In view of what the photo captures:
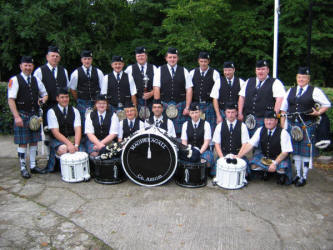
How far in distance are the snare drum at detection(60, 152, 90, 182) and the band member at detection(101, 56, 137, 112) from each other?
1.09 meters

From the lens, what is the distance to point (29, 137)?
470cm

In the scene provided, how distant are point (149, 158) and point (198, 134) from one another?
2.88 feet

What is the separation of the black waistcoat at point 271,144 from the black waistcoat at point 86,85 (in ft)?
8.76

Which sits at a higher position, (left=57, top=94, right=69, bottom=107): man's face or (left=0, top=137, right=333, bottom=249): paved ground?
(left=57, top=94, right=69, bottom=107): man's face

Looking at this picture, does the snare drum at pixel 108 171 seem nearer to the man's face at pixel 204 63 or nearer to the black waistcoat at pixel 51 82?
the black waistcoat at pixel 51 82

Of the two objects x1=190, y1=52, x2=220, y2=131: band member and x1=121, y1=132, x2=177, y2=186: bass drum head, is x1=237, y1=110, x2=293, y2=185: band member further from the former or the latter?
x1=190, y1=52, x2=220, y2=131: band member

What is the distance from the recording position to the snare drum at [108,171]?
14.3 ft

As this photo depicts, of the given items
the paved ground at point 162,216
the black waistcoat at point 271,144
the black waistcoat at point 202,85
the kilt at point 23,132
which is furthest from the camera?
the black waistcoat at point 202,85

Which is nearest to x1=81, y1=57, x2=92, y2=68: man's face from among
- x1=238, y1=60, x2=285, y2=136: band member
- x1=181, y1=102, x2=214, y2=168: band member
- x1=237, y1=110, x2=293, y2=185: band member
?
x1=181, y1=102, x2=214, y2=168: band member

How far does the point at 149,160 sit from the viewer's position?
13.8 ft

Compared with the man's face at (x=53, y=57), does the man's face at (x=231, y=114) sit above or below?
below

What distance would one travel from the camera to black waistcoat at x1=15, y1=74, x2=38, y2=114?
457 centimetres

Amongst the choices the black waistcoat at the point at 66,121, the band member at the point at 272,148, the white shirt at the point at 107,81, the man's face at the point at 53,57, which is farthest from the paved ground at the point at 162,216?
the man's face at the point at 53,57

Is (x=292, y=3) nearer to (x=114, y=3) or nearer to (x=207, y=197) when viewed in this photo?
(x=114, y=3)
